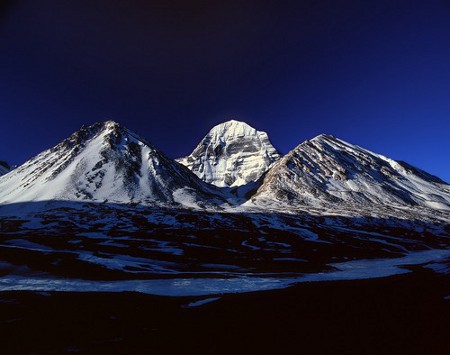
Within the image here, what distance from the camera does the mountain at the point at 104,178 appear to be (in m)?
138

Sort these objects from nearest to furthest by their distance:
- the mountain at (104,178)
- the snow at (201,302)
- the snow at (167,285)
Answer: the snow at (201,302), the snow at (167,285), the mountain at (104,178)

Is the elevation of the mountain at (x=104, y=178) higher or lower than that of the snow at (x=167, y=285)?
higher

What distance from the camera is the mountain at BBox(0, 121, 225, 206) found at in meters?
138


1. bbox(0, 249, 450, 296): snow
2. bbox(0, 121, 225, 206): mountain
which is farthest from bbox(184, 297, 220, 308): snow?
bbox(0, 121, 225, 206): mountain

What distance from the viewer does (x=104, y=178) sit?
156375 mm

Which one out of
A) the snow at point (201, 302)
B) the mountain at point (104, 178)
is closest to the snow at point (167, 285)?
the snow at point (201, 302)

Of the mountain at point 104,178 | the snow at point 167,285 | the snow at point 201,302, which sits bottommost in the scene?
the snow at point 201,302

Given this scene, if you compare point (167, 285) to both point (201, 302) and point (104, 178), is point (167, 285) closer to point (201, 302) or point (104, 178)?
point (201, 302)

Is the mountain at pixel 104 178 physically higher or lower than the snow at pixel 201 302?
higher

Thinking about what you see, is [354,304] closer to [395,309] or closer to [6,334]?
[395,309]

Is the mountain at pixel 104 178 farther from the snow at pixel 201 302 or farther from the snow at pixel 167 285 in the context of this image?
the snow at pixel 201 302

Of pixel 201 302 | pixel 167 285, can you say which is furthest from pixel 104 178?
pixel 201 302

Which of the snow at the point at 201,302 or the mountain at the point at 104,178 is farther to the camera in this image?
the mountain at the point at 104,178

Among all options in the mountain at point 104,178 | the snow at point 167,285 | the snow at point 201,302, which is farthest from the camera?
the mountain at point 104,178
